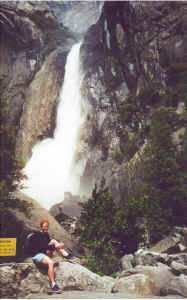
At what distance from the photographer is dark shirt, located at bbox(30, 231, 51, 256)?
18.7 ft

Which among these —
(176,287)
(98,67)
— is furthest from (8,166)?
(98,67)

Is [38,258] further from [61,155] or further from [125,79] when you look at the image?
[125,79]

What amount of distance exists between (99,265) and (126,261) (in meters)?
A: 0.79

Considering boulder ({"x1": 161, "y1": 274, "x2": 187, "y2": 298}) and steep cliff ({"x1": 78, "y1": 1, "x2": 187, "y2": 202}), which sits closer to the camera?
boulder ({"x1": 161, "y1": 274, "x2": 187, "y2": 298})

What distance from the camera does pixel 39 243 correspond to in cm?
575

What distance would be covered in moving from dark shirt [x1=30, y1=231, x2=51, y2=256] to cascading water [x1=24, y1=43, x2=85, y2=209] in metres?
7.80

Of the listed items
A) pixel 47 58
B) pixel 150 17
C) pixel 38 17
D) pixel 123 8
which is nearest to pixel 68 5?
pixel 38 17

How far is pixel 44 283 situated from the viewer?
542 cm

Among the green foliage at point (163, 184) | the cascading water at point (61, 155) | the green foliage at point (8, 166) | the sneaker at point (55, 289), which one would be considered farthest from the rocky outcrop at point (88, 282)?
the cascading water at point (61, 155)

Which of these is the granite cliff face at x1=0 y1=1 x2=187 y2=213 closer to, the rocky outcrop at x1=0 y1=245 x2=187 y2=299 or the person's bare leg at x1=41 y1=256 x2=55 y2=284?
the rocky outcrop at x1=0 y1=245 x2=187 y2=299

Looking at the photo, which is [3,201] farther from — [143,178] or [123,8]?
[123,8]

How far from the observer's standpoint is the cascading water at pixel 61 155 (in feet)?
51.1

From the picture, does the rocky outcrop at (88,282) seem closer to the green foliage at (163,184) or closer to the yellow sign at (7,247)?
the yellow sign at (7,247)

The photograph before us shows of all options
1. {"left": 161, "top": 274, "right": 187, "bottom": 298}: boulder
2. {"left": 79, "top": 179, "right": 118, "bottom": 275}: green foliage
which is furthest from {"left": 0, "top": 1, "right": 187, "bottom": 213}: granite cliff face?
{"left": 161, "top": 274, "right": 187, "bottom": 298}: boulder
